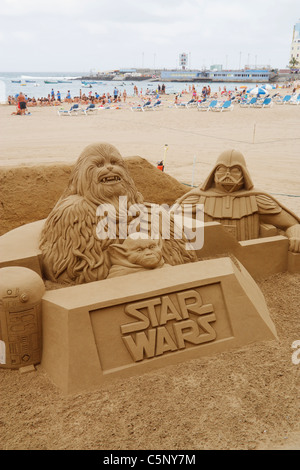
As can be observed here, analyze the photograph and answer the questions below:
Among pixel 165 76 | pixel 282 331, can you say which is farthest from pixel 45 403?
pixel 165 76

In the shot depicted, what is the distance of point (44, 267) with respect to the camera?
407 cm

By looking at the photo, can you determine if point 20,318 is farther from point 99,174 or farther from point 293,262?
point 293,262

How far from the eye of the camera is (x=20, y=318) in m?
3.22

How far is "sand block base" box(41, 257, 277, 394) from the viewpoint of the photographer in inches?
127

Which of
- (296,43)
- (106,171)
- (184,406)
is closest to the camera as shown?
(184,406)

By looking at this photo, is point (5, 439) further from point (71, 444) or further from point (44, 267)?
point (44, 267)

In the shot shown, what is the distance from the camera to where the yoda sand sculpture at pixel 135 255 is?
12.6 ft

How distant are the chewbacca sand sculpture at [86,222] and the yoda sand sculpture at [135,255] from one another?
0.08 metres

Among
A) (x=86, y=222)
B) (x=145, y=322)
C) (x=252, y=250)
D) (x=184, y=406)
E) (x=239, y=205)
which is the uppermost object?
(x=86, y=222)

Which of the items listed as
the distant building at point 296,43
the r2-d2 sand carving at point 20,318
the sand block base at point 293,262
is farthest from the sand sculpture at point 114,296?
the distant building at point 296,43

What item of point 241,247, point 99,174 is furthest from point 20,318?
point 241,247

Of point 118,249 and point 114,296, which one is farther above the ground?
point 118,249

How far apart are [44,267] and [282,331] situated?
2.31 meters

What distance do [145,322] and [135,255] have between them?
2.16 ft
